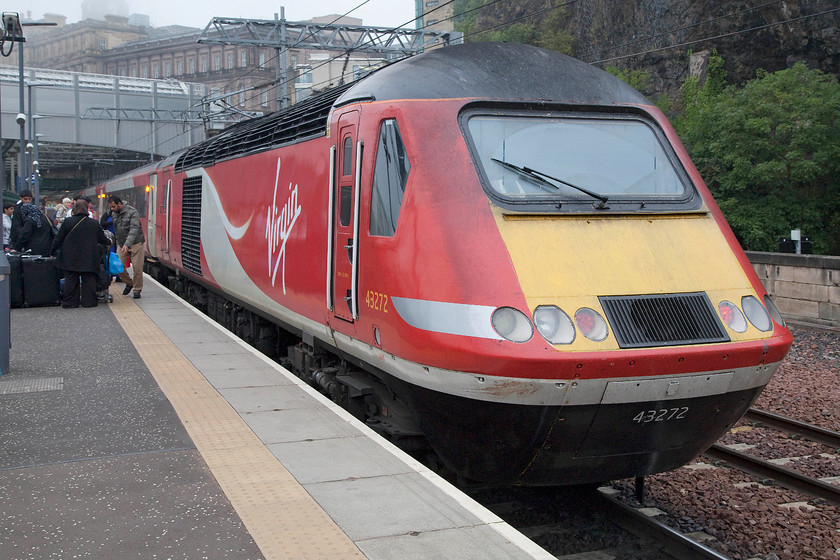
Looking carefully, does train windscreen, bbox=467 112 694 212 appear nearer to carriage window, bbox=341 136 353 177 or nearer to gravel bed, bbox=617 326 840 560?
carriage window, bbox=341 136 353 177

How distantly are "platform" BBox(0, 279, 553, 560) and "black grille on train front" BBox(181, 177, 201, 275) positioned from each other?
5.29 meters

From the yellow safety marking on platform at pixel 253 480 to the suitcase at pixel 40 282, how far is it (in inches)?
238

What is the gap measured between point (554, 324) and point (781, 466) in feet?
11.4

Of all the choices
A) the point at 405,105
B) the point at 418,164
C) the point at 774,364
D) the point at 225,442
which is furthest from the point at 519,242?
the point at 225,442

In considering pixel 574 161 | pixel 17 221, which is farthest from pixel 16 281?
pixel 574 161

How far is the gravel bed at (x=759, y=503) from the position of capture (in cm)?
545

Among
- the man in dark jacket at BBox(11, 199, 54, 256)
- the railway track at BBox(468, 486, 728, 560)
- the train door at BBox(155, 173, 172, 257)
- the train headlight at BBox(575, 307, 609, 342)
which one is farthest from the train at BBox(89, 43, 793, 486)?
the train door at BBox(155, 173, 172, 257)

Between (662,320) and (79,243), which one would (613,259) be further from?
(79,243)

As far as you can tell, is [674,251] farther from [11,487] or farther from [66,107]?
[66,107]

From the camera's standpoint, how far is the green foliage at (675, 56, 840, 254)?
1246 inches

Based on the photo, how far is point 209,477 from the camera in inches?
188

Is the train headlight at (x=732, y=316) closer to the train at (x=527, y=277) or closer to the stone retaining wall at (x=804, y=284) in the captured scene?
the train at (x=527, y=277)

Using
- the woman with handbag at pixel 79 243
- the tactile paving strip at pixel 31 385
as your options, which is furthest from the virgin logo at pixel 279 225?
the woman with handbag at pixel 79 243

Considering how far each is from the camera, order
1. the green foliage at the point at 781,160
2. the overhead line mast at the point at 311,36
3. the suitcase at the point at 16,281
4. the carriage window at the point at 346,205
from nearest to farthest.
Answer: the carriage window at the point at 346,205, the suitcase at the point at 16,281, the overhead line mast at the point at 311,36, the green foliage at the point at 781,160
